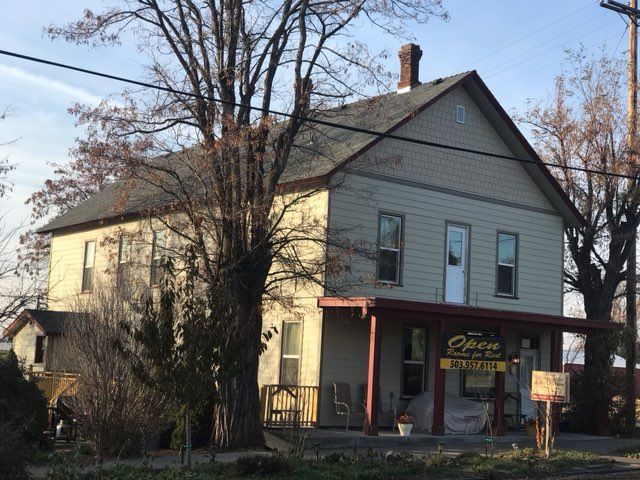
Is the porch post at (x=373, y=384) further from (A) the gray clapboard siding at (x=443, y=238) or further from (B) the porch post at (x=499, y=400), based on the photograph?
(B) the porch post at (x=499, y=400)

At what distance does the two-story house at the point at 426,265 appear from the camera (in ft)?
64.8

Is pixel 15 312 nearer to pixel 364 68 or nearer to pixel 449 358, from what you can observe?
pixel 364 68

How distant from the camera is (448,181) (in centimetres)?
2272

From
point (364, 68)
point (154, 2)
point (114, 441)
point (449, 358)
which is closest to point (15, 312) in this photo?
point (114, 441)

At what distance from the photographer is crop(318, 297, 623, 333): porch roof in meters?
18.5

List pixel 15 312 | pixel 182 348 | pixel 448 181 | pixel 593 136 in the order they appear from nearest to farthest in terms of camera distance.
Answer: pixel 182 348 → pixel 15 312 → pixel 448 181 → pixel 593 136

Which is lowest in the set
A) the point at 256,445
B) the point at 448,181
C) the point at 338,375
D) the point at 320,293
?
the point at 256,445

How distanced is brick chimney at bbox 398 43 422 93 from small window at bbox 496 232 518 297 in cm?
522

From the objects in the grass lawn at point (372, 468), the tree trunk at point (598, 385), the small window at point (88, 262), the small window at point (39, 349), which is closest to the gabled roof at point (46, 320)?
the small window at point (39, 349)

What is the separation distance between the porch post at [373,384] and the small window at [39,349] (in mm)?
12178

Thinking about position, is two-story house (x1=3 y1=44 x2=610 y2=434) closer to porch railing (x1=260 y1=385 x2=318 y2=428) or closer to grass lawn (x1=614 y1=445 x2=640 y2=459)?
porch railing (x1=260 y1=385 x2=318 y2=428)

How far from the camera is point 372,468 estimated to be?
532 inches

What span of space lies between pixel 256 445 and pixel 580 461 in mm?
6098

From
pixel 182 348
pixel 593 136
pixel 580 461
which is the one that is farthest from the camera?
pixel 593 136
